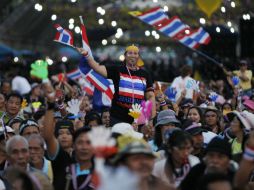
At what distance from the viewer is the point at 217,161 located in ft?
32.9

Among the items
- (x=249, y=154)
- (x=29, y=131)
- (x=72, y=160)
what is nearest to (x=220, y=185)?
(x=249, y=154)

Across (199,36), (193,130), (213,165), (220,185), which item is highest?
(199,36)

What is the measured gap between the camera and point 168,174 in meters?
10.4

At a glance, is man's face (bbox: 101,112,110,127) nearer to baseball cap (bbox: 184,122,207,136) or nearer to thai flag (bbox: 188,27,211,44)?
baseball cap (bbox: 184,122,207,136)

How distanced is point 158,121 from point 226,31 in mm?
21295

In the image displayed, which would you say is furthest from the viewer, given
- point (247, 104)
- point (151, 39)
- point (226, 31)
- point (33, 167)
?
point (151, 39)

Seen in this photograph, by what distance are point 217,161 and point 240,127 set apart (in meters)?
2.70

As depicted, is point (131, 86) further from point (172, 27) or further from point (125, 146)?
point (172, 27)

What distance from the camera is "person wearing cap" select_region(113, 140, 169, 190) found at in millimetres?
8920

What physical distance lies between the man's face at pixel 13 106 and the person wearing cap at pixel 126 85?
1.61 meters

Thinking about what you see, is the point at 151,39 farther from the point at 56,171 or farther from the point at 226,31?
the point at 56,171

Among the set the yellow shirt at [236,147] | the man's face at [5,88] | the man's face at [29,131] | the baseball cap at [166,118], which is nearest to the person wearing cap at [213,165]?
the yellow shirt at [236,147]

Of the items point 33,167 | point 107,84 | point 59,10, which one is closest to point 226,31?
point 59,10

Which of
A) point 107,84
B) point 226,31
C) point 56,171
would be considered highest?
point 226,31
